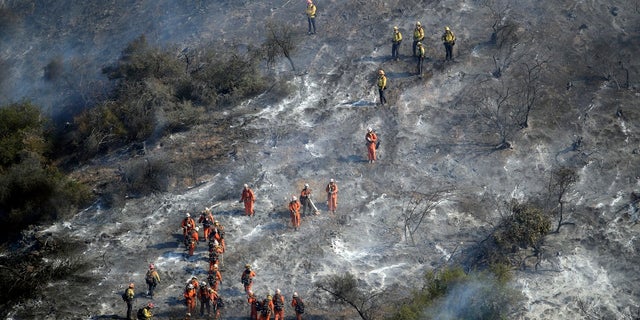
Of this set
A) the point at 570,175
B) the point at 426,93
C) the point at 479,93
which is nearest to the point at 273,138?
the point at 426,93

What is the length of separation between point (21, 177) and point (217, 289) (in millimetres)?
9109

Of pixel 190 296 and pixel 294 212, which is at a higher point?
pixel 294 212

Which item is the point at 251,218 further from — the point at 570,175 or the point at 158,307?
the point at 570,175

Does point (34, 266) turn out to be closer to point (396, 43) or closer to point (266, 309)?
point (266, 309)

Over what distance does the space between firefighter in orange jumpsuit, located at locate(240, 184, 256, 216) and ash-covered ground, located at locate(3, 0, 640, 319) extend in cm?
29

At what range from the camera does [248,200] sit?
25266 mm

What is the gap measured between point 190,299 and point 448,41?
53.2 ft

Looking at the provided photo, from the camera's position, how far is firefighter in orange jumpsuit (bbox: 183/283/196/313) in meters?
21.5

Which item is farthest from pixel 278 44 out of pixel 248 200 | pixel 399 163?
pixel 248 200

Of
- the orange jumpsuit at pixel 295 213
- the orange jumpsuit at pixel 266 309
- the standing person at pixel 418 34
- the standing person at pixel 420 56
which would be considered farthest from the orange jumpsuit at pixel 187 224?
the standing person at pixel 418 34

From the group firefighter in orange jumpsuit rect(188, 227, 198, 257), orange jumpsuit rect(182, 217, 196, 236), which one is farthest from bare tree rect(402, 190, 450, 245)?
orange jumpsuit rect(182, 217, 196, 236)

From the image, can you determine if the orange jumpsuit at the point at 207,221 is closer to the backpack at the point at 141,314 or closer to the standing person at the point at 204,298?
the standing person at the point at 204,298

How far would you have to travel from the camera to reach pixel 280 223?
2517 cm

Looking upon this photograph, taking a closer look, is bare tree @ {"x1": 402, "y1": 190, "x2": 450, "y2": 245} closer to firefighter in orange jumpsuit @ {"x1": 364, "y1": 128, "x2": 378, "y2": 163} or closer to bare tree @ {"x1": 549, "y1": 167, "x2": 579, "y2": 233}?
firefighter in orange jumpsuit @ {"x1": 364, "y1": 128, "x2": 378, "y2": 163}
